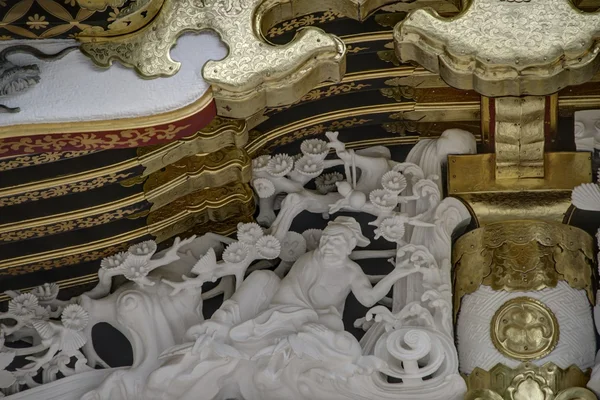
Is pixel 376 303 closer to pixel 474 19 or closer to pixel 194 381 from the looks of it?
pixel 194 381

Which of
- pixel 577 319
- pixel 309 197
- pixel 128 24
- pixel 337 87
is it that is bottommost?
pixel 577 319

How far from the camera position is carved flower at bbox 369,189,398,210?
30.1 ft

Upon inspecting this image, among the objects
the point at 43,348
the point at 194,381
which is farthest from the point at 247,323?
the point at 43,348

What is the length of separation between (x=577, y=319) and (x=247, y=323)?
1807 mm

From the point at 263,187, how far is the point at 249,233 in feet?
1.00

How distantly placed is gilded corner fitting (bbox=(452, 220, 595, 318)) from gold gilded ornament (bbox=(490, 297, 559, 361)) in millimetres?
105

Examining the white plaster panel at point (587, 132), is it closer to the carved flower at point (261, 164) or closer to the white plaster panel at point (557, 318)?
the white plaster panel at point (557, 318)

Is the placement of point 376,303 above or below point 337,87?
below

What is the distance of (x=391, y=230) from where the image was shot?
9109 millimetres

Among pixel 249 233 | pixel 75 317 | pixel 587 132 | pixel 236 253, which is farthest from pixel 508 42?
pixel 75 317

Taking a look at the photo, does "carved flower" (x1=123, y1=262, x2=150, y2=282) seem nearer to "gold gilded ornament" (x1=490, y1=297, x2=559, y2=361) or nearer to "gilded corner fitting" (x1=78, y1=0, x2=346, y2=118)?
"gilded corner fitting" (x1=78, y1=0, x2=346, y2=118)

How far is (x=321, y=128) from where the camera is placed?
945 cm

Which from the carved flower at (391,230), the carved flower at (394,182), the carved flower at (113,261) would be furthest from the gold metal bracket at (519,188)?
the carved flower at (113,261)

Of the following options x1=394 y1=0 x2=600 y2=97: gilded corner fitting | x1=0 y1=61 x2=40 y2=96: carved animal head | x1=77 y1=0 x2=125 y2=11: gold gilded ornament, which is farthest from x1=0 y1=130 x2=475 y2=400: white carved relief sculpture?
x1=77 y1=0 x2=125 y2=11: gold gilded ornament
